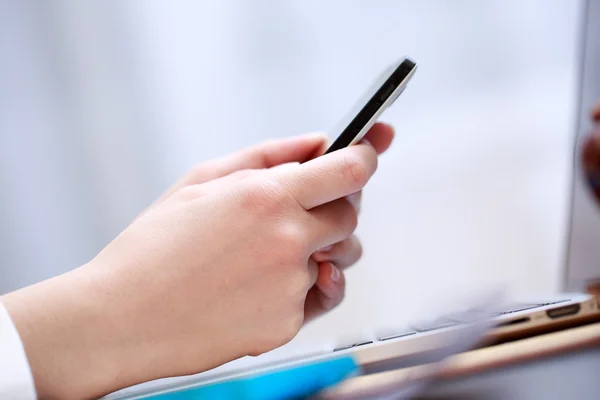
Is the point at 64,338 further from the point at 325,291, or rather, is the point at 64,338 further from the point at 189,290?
the point at 325,291

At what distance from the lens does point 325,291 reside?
0.42 m

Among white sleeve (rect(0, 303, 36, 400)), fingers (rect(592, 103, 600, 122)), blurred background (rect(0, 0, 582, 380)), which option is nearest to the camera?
white sleeve (rect(0, 303, 36, 400))

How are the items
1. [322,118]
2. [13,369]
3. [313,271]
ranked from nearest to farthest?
1. [13,369]
2. [313,271]
3. [322,118]

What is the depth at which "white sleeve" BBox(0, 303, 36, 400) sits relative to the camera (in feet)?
0.90

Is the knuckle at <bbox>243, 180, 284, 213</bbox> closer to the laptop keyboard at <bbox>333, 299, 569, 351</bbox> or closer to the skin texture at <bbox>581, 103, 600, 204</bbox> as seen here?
the laptop keyboard at <bbox>333, 299, 569, 351</bbox>

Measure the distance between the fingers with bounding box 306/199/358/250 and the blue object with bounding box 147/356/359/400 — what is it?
75mm

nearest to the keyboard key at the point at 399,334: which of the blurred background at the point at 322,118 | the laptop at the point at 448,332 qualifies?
the laptop at the point at 448,332

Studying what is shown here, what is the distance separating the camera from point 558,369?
0.99 feet

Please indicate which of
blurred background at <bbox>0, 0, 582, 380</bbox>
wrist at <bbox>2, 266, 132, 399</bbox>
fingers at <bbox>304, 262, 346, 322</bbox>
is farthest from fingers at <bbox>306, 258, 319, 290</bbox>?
blurred background at <bbox>0, 0, 582, 380</bbox>

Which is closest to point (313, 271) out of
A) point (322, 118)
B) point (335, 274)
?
point (335, 274)

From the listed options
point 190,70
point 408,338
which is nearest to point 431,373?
point 408,338

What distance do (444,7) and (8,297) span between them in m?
0.66

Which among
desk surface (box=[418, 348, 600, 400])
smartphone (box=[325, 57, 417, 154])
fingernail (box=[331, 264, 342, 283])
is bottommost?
desk surface (box=[418, 348, 600, 400])

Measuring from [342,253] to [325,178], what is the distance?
0.12 m
